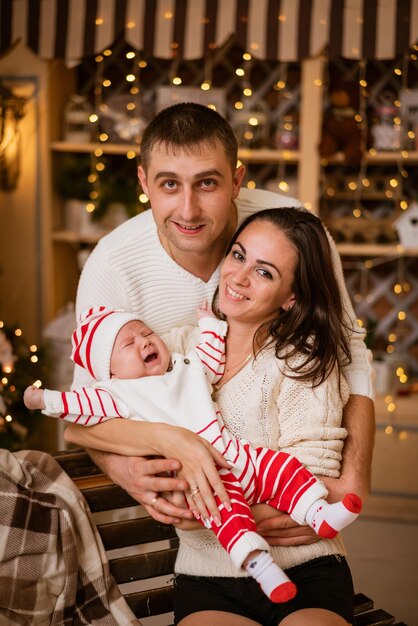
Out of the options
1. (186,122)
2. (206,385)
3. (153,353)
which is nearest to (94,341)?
(153,353)

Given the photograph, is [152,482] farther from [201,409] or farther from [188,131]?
[188,131]

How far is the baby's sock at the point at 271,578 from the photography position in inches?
51.1

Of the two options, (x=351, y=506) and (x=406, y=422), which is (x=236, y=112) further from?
(x=351, y=506)

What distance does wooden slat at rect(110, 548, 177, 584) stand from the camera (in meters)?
1.67

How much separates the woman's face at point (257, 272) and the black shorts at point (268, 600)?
53cm

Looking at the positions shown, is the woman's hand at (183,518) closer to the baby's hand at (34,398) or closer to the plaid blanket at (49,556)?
the plaid blanket at (49,556)

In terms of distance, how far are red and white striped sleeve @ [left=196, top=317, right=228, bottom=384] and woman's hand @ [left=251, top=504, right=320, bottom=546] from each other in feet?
0.95

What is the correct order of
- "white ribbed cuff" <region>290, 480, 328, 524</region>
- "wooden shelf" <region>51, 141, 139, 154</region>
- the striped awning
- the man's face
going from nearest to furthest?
1. "white ribbed cuff" <region>290, 480, 328, 524</region>
2. the man's face
3. the striped awning
4. "wooden shelf" <region>51, 141, 139, 154</region>

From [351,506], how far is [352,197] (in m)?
2.50

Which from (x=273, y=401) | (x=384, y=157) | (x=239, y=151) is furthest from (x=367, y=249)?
(x=273, y=401)

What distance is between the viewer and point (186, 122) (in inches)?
67.2

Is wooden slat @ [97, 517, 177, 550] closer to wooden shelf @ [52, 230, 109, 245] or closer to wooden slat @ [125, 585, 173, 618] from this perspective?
wooden slat @ [125, 585, 173, 618]

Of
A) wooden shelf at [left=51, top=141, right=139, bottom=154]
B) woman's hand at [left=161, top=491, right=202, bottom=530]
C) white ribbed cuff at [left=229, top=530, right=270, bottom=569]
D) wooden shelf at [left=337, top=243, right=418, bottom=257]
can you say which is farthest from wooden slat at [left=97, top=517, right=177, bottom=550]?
wooden shelf at [left=51, top=141, right=139, bottom=154]

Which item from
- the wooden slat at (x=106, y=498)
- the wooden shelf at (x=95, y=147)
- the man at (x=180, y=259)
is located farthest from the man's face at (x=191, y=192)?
the wooden shelf at (x=95, y=147)
